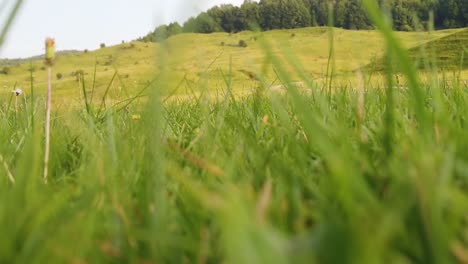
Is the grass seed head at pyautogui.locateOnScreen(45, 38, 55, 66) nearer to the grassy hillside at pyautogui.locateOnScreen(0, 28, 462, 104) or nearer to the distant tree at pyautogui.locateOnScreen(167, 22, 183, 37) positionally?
the grassy hillside at pyautogui.locateOnScreen(0, 28, 462, 104)

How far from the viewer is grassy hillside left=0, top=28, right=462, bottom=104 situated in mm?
507

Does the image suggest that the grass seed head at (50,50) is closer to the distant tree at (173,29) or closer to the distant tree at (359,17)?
the distant tree at (173,29)

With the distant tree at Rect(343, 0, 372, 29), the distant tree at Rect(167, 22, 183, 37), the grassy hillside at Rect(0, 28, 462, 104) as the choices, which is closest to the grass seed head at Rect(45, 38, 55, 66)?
the grassy hillside at Rect(0, 28, 462, 104)

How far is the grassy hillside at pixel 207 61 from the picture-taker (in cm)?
51

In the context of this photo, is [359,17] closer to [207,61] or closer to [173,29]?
[207,61]

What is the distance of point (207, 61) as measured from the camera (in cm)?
433

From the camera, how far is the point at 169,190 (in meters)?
0.67

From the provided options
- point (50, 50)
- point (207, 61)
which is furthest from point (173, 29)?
point (207, 61)

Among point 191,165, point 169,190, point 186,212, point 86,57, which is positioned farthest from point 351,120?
point 86,57

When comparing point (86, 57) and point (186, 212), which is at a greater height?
point (86, 57)

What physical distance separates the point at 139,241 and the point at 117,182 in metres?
0.19

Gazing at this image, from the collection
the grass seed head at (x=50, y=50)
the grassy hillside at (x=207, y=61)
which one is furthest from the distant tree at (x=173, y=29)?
the grass seed head at (x=50, y=50)

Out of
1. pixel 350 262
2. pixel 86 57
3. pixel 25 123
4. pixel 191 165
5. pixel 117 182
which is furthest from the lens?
pixel 86 57

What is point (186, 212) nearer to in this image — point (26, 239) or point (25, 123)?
point (26, 239)
